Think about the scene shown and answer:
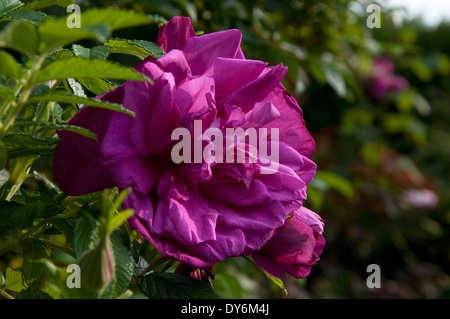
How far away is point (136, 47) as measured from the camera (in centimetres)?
41

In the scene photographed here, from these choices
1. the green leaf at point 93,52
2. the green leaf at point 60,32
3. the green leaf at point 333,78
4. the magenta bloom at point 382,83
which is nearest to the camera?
the green leaf at point 60,32

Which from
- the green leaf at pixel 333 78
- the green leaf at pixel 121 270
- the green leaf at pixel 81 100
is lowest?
the green leaf at pixel 333 78

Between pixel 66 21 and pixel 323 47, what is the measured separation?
1264 mm

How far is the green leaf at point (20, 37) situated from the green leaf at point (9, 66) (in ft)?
0.06

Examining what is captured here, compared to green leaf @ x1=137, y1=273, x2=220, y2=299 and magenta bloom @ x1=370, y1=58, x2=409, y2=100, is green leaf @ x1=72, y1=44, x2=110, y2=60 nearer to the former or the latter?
green leaf @ x1=137, y1=273, x2=220, y2=299

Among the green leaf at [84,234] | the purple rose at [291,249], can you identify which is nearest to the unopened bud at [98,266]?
the green leaf at [84,234]

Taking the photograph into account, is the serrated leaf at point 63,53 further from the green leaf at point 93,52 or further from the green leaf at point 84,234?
the green leaf at point 84,234

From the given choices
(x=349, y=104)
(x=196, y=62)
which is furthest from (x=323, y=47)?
(x=196, y=62)

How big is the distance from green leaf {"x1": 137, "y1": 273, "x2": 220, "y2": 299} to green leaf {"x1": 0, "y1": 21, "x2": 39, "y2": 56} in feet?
0.65

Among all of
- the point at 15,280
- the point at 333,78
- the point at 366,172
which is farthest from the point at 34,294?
the point at 366,172

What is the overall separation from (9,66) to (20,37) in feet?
0.11

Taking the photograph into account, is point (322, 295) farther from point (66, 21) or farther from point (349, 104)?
point (66, 21)

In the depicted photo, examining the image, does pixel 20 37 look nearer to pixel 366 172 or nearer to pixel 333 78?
pixel 333 78

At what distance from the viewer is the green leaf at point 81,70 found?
12.5 inches
